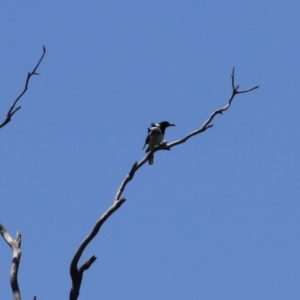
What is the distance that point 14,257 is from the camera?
667 centimetres

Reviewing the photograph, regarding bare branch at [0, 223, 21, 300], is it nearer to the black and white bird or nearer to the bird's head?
the black and white bird

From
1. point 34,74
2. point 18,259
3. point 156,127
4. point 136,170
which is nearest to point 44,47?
point 34,74

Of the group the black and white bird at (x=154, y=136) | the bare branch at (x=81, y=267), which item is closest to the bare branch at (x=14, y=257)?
the bare branch at (x=81, y=267)

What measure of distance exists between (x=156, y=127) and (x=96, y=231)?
329 inches

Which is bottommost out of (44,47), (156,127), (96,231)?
(96,231)

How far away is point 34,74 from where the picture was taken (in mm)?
7566

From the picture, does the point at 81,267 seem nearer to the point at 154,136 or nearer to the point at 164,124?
the point at 154,136

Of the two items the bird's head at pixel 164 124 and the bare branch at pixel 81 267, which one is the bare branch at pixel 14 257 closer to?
the bare branch at pixel 81 267

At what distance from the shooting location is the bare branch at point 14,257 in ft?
20.7

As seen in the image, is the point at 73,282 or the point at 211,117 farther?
the point at 211,117

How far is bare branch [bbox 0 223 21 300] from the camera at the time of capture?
6.32m

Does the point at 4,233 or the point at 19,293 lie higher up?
the point at 4,233

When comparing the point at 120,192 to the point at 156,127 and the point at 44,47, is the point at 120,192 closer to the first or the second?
the point at 44,47

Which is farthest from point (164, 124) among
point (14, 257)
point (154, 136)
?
point (14, 257)
